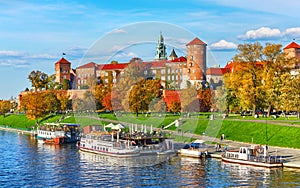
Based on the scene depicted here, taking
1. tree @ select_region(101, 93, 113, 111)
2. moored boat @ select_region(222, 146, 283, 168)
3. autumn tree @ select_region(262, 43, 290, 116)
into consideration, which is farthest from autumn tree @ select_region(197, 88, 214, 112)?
moored boat @ select_region(222, 146, 283, 168)

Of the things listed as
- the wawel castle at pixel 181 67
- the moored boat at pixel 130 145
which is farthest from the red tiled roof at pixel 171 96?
the moored boat at pixel 130 145

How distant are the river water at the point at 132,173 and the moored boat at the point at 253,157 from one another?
94cm

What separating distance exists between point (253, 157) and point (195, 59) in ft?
238

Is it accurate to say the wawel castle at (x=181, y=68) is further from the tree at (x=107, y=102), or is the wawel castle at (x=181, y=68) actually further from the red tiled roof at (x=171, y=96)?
the tree at (x=107, y=102)

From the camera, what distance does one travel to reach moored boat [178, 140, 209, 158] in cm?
5881

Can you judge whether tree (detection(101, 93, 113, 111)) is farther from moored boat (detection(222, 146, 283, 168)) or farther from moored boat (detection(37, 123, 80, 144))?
moored boat (detection(222, 146, 283, 168))

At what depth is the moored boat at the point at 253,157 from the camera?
5094 cm

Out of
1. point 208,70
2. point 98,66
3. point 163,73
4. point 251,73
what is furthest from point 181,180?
point 98,66

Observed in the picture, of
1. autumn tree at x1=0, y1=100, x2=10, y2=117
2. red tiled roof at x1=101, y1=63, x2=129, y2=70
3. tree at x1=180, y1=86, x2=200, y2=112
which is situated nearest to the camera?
tree at x1=180, y1=86, x2=200, y2=112

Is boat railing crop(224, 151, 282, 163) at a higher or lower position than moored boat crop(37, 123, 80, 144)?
lower

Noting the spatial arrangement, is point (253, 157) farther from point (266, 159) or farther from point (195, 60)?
point (195, 60)

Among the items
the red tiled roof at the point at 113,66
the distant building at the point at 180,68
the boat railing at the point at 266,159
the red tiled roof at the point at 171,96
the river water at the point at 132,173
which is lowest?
the river water at the point at 132,173

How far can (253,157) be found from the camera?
53.2 metres

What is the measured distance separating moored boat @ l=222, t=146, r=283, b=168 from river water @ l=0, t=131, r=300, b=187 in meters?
0.94
